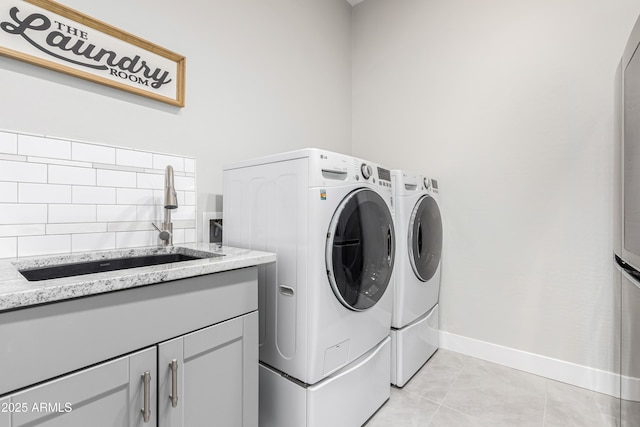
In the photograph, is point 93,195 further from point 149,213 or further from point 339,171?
point 339,171

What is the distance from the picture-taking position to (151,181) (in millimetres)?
1561

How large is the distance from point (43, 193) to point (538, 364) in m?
2.89

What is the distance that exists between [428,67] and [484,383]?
7.67ft

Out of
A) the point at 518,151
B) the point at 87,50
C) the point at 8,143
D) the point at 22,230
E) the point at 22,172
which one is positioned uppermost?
the point at 87,50

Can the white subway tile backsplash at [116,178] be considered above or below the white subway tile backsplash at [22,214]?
above

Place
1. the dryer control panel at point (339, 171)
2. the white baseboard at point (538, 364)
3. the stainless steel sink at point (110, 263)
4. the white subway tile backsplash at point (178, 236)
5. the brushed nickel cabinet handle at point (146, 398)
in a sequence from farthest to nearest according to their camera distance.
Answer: the white baseboard at point (538, 364) → the white subway tile backsplash at point (178, 236) → the dryer control panel at point (339, 171) → the stainless steel sink at point (110, 263) → the brushed nickel cabinet handle at point (146, 398)

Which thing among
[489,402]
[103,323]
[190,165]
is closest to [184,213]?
[190,165]

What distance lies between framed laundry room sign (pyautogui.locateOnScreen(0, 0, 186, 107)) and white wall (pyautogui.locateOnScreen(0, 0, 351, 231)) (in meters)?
0.05

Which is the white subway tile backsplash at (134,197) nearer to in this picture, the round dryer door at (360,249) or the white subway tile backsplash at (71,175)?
the white subway tile backsplash at (71,175)

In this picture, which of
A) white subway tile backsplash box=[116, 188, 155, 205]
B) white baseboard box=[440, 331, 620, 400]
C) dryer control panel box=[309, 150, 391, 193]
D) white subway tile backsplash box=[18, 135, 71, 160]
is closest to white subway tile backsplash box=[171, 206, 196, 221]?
white subway tile backsplash box=[116, 188, 155, 205]

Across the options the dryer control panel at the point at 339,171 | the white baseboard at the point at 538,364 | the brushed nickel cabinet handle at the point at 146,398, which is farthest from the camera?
the white baseboard at the point at 538,364

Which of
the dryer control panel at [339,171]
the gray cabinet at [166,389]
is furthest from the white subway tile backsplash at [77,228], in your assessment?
the dryer control panel at [339,171]

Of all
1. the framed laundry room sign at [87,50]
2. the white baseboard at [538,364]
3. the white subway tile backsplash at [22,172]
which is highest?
the framed laundry room sign at [87,50]

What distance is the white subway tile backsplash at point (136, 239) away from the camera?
1451 mm
